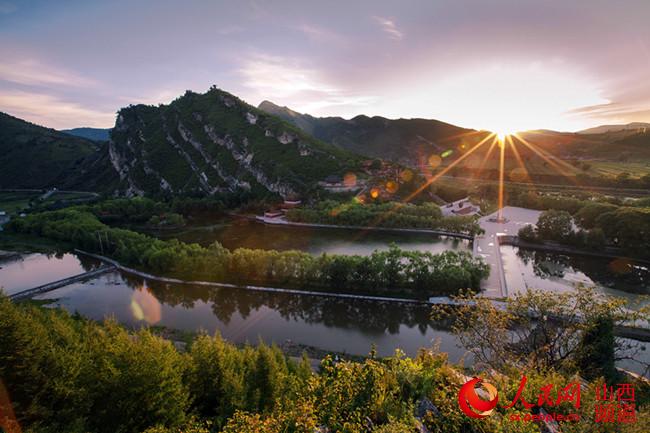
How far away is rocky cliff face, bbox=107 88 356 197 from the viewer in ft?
334

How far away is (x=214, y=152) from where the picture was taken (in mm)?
123875

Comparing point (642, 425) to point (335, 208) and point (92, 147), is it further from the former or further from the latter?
point (92, 147)

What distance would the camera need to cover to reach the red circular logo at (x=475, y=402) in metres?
7.68

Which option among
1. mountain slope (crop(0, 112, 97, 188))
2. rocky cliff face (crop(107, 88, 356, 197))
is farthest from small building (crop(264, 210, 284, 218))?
mountain slope (crop(0, 112, 97, 188))

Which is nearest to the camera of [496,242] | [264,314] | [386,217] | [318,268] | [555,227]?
[264,314]

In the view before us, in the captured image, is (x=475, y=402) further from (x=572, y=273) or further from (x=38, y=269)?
(x=38, y=269)

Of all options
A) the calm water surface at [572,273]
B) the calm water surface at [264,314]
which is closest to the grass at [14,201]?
the calm water surface at [264,314]

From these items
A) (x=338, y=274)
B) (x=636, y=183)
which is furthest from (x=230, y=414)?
(x=636, y=183)

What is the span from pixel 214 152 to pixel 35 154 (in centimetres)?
10398

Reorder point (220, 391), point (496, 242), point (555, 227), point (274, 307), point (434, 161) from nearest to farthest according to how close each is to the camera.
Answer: point (220, 391) → point (274, 307) → point (555, 227) → point (496, 242) → point (434, 161)

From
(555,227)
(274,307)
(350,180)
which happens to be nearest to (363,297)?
(274,307)

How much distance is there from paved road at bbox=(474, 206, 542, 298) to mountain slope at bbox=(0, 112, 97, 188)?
170093 millimetres

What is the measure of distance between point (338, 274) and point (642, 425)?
29847mm

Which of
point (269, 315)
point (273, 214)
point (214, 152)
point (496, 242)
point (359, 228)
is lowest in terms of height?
point (269, 315)
